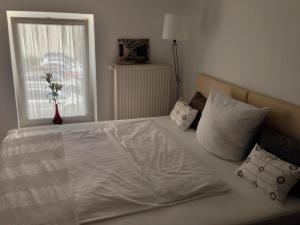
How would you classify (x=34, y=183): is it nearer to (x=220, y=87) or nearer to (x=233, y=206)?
(x=233, y=206)

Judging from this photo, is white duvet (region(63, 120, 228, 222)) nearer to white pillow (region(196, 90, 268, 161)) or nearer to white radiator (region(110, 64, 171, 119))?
white pillow (region(196, 90, 268, 161))

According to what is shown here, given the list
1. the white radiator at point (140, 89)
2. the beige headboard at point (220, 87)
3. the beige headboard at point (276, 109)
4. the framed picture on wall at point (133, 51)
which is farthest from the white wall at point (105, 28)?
the beige headboard at point (276, 109)

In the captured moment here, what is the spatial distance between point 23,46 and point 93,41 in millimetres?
805

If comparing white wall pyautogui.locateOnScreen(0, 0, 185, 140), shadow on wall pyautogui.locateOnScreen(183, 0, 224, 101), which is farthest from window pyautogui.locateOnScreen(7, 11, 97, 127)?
shadow on wall pyautogui.locateOnScreen(183, 0, 224, 101)

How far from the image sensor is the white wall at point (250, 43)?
1974 millimetres

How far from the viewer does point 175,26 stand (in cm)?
290

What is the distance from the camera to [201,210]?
1.51m

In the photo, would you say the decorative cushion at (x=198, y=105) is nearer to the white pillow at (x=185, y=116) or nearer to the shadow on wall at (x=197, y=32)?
the white pillow at (x=185, y=116)

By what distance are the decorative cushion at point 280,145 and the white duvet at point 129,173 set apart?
1.41ft

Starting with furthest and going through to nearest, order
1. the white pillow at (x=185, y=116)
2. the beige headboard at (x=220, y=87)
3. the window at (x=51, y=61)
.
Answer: the window at (x=51, y=61) < the white pillow at (x=185, y=116) < the beige headboard at (x=220, y=87)

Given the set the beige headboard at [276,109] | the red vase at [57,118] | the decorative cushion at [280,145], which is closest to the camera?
the decorative cushion at [280,145]

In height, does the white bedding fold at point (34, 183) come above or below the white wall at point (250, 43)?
below

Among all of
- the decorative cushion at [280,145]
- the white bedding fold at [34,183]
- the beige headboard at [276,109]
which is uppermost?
the beige headboard at [276,109]

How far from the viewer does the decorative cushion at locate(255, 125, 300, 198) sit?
167 centimetres
